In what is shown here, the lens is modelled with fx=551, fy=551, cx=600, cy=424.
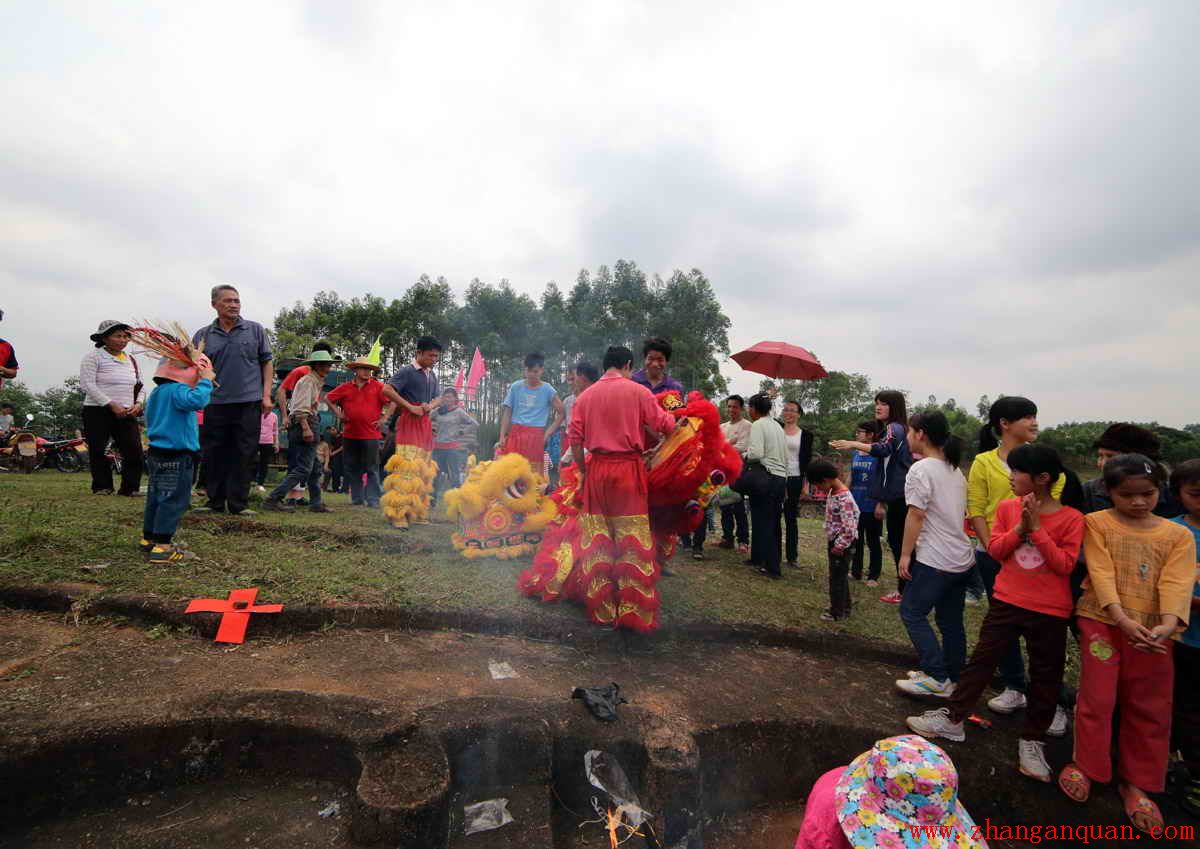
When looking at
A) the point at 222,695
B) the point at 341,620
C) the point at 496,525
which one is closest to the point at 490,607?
the point at 341,620

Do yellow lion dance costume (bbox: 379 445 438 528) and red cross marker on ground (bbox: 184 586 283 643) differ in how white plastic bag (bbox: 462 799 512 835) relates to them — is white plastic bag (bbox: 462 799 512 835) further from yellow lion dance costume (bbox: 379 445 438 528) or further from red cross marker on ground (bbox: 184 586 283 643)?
yellow lion dance costume (bbox: 379 445 438 528)

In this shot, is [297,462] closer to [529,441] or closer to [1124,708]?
[529,441]

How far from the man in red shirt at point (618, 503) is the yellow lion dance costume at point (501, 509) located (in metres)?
1.32

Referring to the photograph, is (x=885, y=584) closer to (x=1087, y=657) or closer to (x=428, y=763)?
(x=1087, y=657)

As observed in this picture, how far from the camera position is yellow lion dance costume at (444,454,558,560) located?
201 inches

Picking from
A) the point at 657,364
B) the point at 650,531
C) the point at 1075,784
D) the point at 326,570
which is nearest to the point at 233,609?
the point at 326,570

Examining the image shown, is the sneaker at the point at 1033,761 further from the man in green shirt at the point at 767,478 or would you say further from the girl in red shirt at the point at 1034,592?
the man in green shirt at the point at 767,478

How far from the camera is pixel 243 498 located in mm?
5555

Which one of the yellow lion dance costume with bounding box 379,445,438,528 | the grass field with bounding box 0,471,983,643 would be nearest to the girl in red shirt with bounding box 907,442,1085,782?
the grass field with bounding box 0,471,983,643

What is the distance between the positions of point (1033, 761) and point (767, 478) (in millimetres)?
3241

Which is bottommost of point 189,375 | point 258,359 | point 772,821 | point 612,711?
point 772,821

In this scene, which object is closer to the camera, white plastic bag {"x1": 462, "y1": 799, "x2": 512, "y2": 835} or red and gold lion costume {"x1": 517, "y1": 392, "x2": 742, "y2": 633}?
white plastic bag {"x1": 462, "y1": 799, "x2": 512, "y2": 835}

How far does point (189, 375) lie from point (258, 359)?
1.54 metres

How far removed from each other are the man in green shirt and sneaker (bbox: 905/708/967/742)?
2804mm
